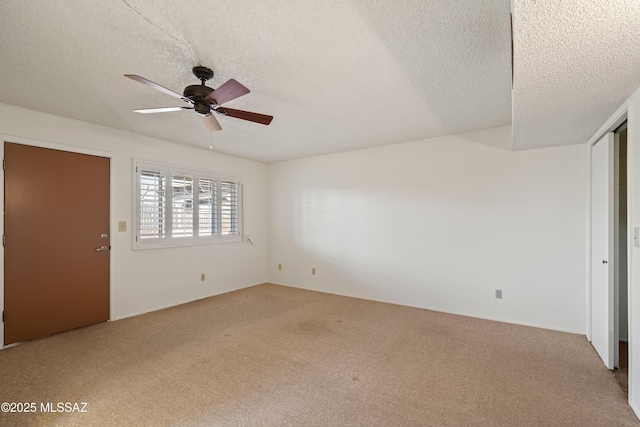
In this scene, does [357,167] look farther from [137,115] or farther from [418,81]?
[137,115]

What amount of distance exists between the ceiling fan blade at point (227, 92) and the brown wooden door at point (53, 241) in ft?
7.77

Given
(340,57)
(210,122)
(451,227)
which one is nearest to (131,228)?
(210,122)

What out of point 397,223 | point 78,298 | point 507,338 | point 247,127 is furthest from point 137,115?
point 507,338

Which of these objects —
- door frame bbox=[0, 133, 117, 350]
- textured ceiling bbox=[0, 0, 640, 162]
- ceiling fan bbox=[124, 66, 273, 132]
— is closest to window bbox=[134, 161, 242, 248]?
door frame bbox=[0, 133, 117, 350]

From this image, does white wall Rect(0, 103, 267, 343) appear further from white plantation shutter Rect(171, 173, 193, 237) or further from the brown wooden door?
white plantation shutter Rect(171, 173, 193, 237)

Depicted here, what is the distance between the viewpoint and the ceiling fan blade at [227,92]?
1909 mm

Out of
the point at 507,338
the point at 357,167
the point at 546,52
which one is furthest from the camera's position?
the point at 357,167

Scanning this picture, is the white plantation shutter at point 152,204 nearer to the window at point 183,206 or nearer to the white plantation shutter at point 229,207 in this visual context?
the window at point 183,206

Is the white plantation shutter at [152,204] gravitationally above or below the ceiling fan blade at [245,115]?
below

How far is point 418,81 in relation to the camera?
242 cm

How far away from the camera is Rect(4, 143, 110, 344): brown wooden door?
9.67 ft

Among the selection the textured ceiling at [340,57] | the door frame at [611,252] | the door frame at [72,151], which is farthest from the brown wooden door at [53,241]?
the door frame at [611,252]

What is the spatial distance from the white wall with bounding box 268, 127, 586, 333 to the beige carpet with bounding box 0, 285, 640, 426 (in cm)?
45

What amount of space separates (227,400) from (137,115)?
301 centimetres
